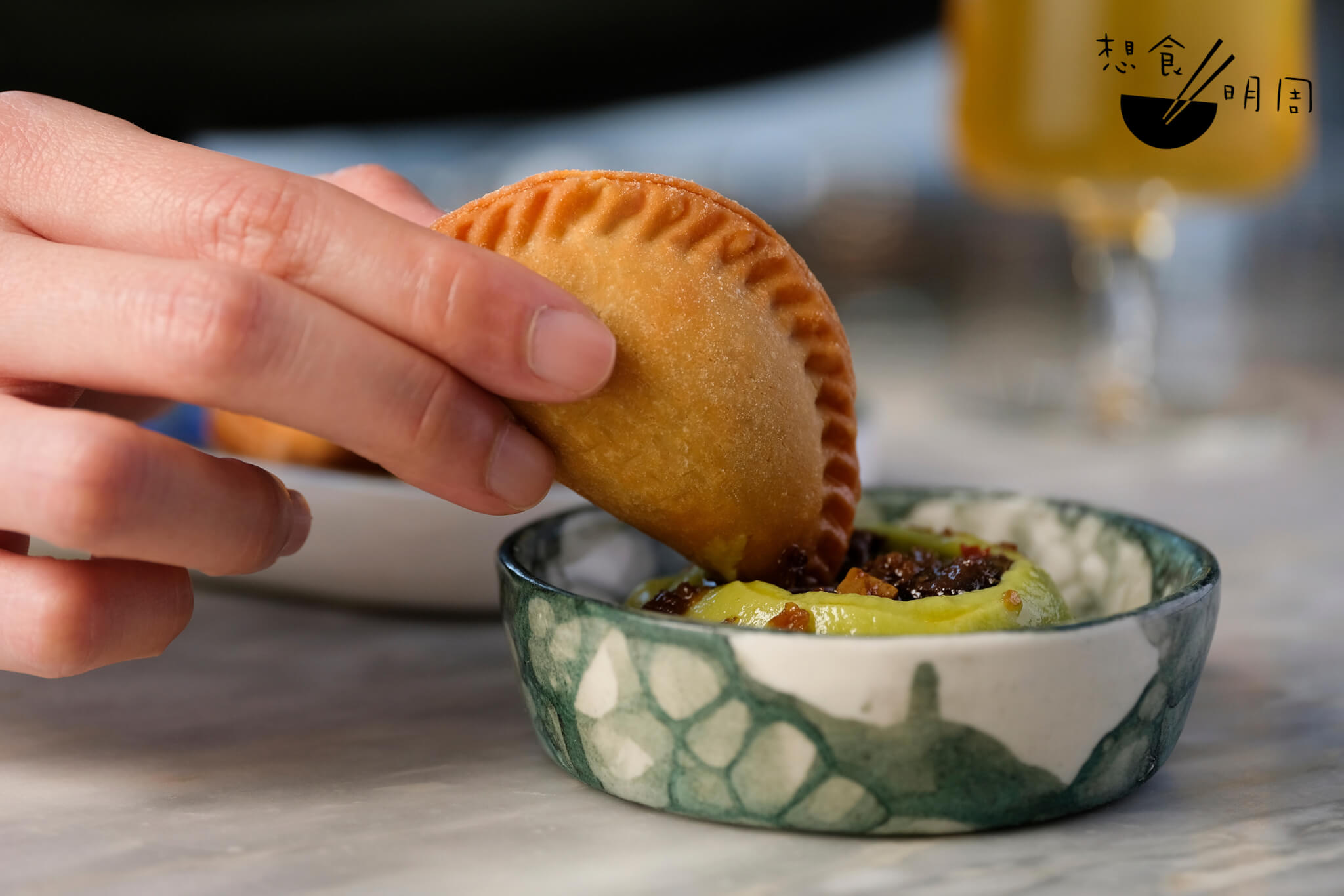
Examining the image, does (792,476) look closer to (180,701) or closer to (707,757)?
(707,757)

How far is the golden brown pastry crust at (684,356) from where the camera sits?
843mm

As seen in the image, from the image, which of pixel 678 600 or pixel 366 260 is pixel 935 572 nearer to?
pixel 678 600

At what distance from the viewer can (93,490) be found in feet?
2.48

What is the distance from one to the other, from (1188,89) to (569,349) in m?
1.32

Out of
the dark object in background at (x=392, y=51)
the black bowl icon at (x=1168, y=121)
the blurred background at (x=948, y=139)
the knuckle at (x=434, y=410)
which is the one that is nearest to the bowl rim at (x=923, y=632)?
the knuckle at (x=434, y=410)

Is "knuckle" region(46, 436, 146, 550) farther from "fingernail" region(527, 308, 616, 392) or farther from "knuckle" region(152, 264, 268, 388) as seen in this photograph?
"fingernail" region(527, 308, 616, 392)

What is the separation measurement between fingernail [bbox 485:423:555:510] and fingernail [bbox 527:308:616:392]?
0.25 feet

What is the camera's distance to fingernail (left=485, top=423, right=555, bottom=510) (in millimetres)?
842

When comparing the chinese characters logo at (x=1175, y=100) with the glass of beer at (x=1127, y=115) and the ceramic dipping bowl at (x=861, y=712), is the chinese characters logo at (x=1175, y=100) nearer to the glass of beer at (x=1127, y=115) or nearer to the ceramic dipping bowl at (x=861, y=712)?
the glass of beer at (x=1127, y=115)

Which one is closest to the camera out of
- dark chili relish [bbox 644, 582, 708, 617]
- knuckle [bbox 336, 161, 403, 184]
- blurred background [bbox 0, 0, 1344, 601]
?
dark chili relish [bbox 644, 582, 708, 617]

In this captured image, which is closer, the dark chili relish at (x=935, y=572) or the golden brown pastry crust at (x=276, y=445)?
the dark chili relish at (x=935, y=572)

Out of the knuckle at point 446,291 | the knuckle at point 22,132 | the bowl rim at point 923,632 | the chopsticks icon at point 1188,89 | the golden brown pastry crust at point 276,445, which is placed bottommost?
the golden brown pastry crust at point 276,445

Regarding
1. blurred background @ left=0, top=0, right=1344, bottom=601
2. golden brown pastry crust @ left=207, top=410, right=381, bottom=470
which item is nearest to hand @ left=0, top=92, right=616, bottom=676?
golden brown pastry crust @ left=207, top=410, right=381, bottom=470

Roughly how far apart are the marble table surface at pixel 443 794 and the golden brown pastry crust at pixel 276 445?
0.20 metres
